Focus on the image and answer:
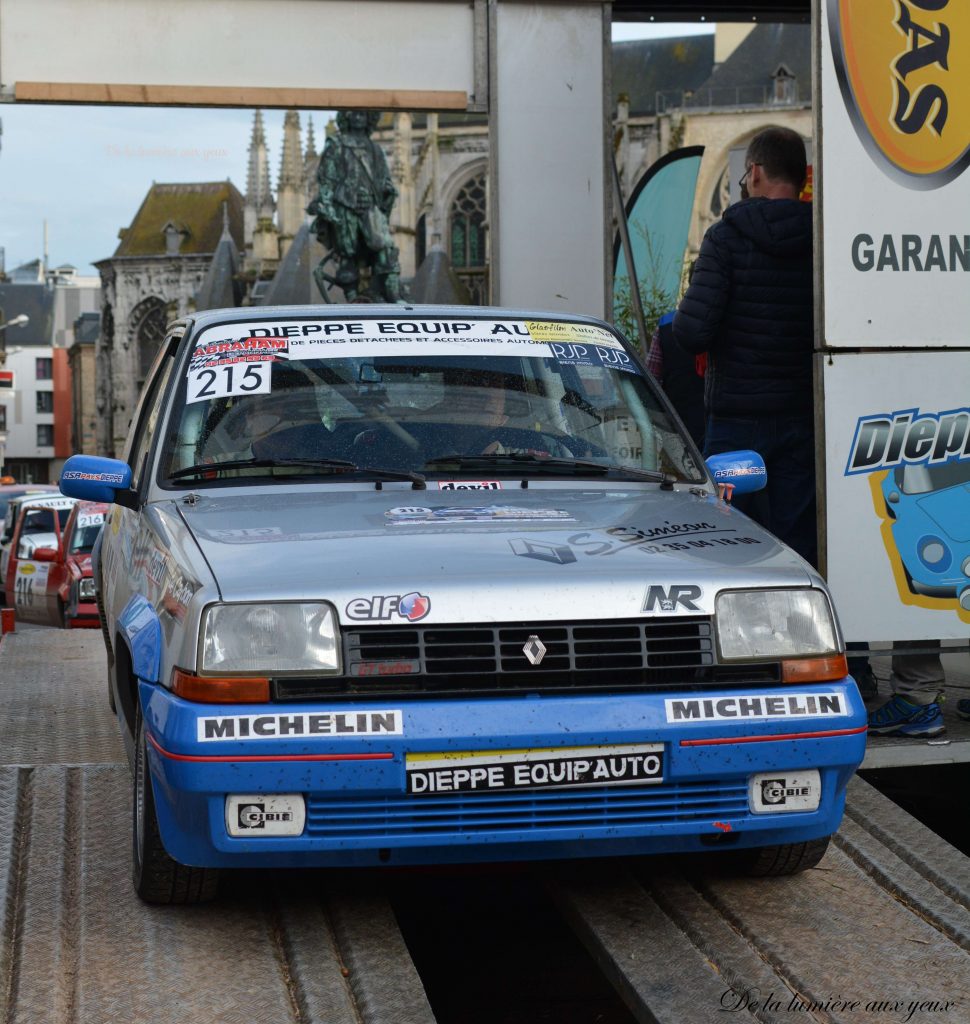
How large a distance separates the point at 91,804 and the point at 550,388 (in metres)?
1.97

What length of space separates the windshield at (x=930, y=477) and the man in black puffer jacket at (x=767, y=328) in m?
0.43

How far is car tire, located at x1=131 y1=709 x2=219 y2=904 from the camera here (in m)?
4.07

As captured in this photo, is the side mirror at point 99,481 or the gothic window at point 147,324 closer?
the side mirror at point 99,481

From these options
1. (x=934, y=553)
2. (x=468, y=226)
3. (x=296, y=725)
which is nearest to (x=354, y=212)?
(x=934, y=553)

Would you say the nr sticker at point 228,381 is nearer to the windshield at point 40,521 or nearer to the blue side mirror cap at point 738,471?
the blue side mirror cap at point 738,471

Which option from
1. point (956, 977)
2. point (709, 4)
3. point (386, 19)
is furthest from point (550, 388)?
point (709, 4)

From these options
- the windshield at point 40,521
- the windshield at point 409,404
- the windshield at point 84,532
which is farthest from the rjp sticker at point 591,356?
the windshield at point 40,521

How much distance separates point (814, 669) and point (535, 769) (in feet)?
2.50

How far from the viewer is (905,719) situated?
606 centimetres

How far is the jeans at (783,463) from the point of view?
6480mm

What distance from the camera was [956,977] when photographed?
12.8ft

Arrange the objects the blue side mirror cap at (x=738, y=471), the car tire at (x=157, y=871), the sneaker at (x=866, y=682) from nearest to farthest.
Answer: the car tire at (x=157, y=871) < the blue side mirror cap at (x=738, y=471) < the sneaker at (x=866, y=682)

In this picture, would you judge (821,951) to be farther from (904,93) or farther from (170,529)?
(904,93)

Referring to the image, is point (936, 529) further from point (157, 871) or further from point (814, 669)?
point (157, 871)
